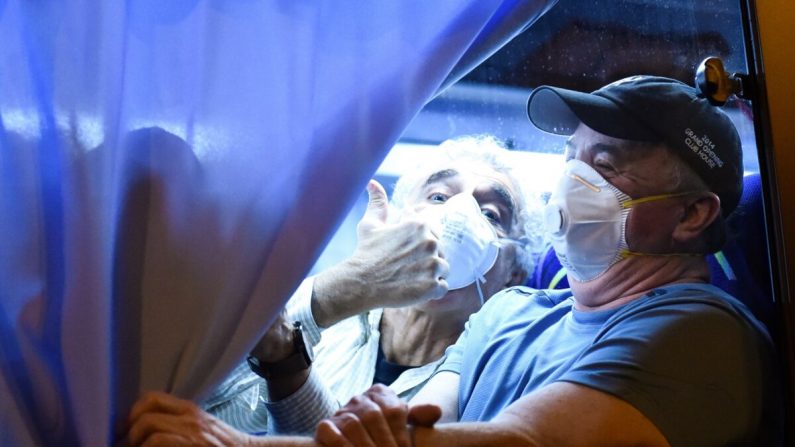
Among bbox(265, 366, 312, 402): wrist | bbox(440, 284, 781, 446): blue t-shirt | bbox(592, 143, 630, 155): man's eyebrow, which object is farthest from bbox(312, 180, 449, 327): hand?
bbox(592, 143, 630, 155): man's eyebrow

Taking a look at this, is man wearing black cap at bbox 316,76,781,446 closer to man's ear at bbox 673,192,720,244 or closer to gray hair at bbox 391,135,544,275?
man's ear at bbox 673,192,720,244

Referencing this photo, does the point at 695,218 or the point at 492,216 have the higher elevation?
the point at 695,218


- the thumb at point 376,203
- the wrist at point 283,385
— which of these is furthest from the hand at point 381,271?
the wrist at point 283,385

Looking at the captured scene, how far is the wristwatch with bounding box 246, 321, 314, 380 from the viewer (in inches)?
52.6

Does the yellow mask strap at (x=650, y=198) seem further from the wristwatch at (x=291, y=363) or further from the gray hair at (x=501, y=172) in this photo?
the wristwatch at (x=291, y=363)

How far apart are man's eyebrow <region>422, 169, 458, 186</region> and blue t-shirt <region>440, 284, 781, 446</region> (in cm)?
43

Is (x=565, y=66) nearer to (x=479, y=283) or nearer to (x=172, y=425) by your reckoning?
(x=479, y=283)

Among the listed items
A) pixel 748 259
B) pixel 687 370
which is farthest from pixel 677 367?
pixel 748 259

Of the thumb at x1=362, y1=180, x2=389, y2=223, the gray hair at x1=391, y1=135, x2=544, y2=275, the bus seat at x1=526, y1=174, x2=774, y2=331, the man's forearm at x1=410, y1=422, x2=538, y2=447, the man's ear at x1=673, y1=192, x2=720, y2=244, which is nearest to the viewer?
the man's forearm at x1=410, y1=422, x2=538, y2=447

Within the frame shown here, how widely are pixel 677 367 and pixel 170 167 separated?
27.8 inches

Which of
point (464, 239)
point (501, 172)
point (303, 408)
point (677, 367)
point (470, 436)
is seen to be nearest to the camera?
point (470, 436)

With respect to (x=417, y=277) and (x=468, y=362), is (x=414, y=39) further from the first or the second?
(x=468, y=362)

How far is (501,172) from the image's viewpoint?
5.70ft

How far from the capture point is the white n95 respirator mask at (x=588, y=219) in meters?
1.35
